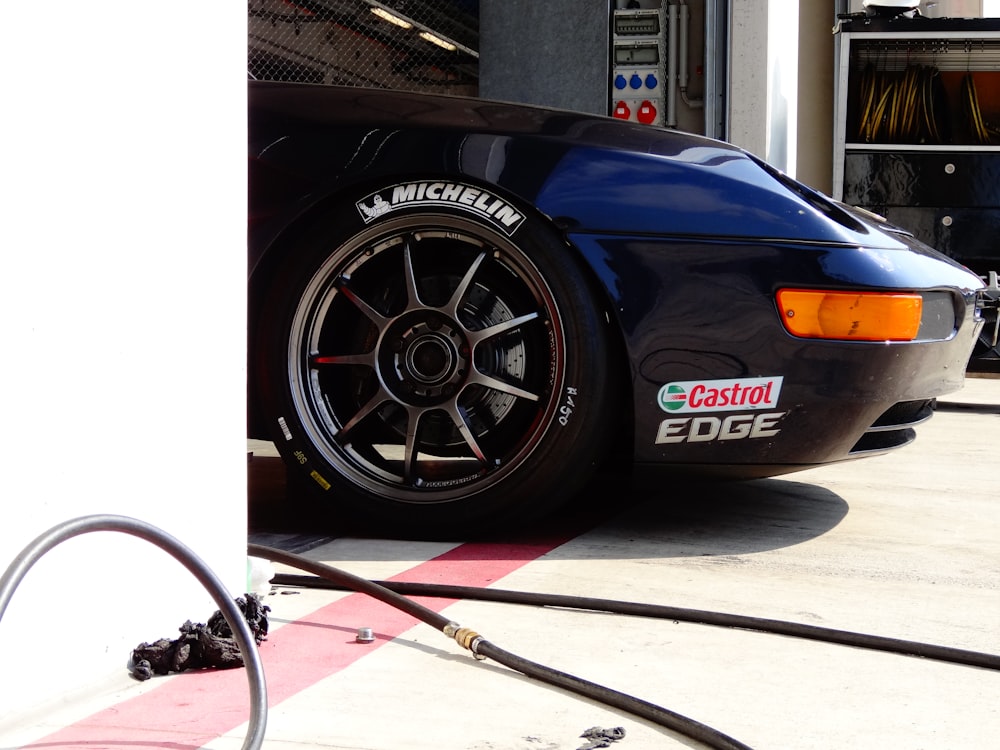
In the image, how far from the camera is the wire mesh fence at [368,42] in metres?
8.98

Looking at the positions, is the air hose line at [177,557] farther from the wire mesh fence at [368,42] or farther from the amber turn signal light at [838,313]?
the wire mesh fence at [368,42]

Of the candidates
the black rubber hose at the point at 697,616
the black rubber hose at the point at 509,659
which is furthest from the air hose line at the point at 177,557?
the black rubber hose at the point at 697,616

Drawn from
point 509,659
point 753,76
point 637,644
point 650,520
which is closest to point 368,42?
point 753,76

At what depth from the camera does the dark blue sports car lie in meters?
2.62

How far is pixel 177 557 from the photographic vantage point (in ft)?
5.21

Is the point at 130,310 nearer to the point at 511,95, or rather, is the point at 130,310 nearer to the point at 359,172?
the point at 359,172

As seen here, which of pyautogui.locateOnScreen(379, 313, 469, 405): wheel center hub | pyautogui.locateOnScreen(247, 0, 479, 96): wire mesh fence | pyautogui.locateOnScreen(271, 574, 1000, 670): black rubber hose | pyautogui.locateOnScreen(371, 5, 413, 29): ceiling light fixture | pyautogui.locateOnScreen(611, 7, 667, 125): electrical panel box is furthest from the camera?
pyautogui.locateOnScreen(371, 5, 413, 29): ceiling light fixture

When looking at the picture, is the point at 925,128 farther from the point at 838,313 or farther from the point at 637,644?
the point at 637,644

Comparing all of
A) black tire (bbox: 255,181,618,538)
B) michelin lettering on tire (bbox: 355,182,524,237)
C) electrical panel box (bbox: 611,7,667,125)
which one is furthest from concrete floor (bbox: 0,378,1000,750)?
electrical panel box (bbox: 611,7,667,125)

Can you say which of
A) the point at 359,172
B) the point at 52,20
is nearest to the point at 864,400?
the point at 359,172

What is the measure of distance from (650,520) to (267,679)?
1.46 meters

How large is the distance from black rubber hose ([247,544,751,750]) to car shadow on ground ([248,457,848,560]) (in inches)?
10.3

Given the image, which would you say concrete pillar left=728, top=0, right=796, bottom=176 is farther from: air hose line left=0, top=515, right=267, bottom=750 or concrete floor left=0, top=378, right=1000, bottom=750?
air hose line left=0, top=515, right=267, bottom=750

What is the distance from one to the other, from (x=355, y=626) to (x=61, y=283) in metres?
0.79
